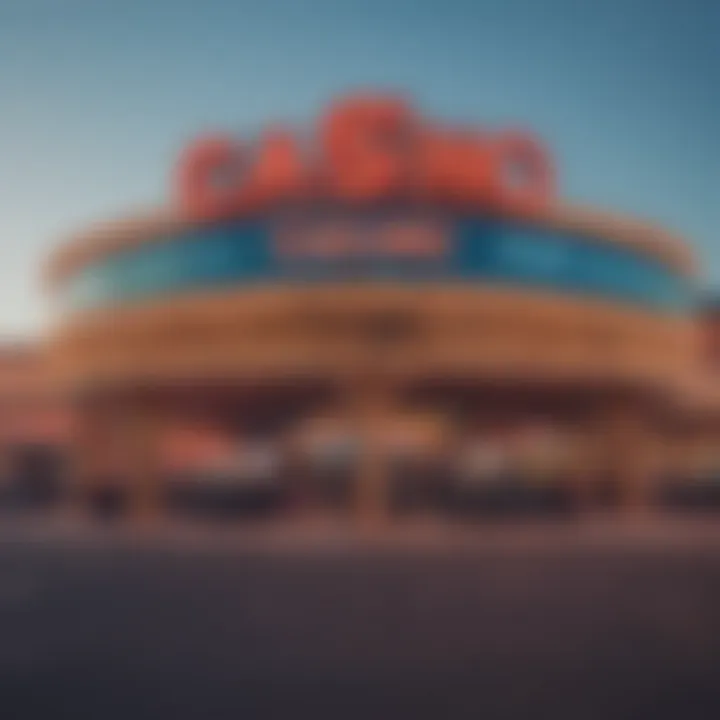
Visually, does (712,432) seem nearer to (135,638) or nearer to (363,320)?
(363,320)

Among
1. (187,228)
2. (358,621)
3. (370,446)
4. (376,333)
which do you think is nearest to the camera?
(187,228)

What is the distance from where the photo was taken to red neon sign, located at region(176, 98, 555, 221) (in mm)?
1982

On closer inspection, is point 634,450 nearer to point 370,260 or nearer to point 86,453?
point 370,260

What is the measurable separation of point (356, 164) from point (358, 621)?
63.5 inches

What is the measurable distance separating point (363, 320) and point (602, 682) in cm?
128

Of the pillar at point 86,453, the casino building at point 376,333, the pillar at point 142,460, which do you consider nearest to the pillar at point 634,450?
the casino building at point 376,333

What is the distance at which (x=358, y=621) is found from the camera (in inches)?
107

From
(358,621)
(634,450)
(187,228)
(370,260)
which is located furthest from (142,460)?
(634,450)

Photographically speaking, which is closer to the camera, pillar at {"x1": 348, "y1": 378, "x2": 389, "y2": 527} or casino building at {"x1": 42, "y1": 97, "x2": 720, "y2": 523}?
casino building at {"x1": 42, "y1": 97, "x2": 720, "y2": 523}

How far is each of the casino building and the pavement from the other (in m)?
0.24

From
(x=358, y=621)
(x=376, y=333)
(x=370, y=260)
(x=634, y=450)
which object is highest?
(x=370, y=260)

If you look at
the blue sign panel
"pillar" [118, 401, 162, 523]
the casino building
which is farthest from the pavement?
the blue sign panel

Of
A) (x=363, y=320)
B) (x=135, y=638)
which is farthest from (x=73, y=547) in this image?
(x=363, y=320)

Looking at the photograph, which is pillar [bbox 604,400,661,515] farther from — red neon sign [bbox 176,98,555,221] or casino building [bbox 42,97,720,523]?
red neon sign [bbox 176,98,555,221]
